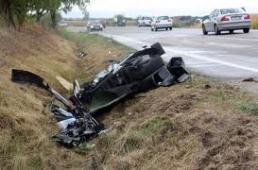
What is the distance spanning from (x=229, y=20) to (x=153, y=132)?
25381 millimetres

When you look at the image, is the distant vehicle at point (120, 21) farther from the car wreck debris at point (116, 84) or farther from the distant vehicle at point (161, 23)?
the car wreck debris at point (116, 84)

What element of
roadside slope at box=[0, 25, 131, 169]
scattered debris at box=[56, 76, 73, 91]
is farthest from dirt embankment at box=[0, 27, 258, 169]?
scattered debris at box=[56, 76, 73, 91]

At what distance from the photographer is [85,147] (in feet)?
32.7

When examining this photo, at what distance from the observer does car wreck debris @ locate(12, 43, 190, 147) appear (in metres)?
11.7

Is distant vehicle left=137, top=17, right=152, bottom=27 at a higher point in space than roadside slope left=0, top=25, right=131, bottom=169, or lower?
lower

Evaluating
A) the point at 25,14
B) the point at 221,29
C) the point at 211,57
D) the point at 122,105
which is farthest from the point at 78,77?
the point at 221,29

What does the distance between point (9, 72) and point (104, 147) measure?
433 cm

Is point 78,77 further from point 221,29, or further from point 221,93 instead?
point 221,29

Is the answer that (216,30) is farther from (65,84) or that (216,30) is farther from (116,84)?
(116,84)

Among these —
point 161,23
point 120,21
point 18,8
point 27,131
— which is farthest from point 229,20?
point 120,21

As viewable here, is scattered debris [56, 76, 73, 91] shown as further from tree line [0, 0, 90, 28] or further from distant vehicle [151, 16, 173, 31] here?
distant vehicle [151, 16, 173, 31]

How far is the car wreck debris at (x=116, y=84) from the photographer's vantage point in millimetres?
11703

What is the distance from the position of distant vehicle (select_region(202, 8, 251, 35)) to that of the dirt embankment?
22139 millimetres

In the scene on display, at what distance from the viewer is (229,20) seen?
3341 centimetres
